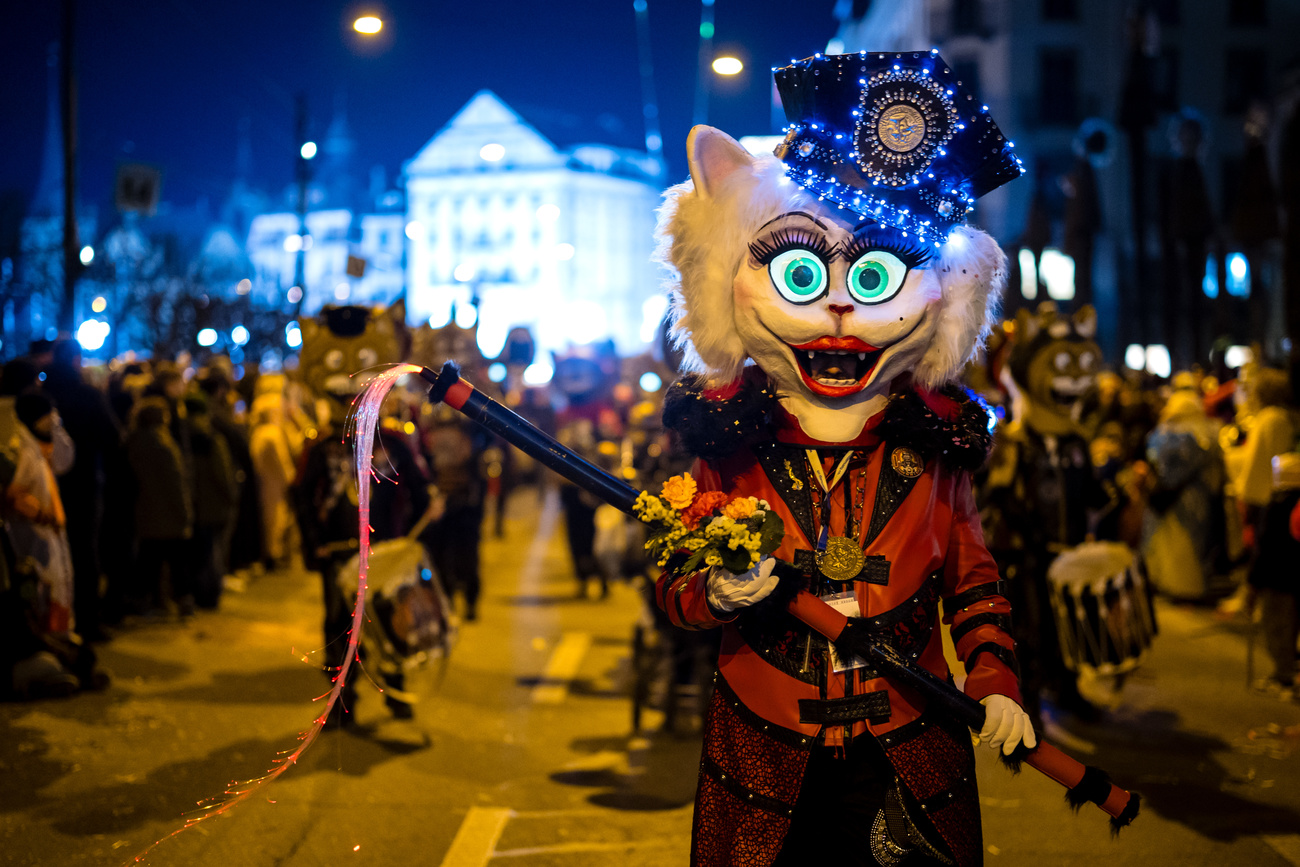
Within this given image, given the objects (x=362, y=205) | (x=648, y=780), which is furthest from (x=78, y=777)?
(x=362, y=205)

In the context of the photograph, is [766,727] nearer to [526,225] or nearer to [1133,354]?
[1133,354]

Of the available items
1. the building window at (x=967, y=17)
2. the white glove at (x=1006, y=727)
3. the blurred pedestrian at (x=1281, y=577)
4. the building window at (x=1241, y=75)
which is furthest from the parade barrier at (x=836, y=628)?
→ the building window at (x=1241, y=75)

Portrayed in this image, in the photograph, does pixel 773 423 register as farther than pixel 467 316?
No

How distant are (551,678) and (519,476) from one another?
12.4m

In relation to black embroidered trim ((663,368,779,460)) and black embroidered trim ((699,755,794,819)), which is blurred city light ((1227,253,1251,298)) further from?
black embroidered trim ((699,755,794,819))

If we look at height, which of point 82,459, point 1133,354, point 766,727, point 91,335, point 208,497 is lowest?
point 208,497

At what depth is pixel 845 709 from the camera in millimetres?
3035

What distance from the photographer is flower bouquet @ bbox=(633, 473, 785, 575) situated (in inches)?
111

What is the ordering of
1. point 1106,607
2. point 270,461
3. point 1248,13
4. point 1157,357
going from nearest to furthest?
1. point 1106,607
2. point 270,461
3. point 1157,357
4. point 1248,13

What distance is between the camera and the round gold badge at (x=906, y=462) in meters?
3.23

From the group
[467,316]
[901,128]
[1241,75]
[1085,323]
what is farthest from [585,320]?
[901,128]

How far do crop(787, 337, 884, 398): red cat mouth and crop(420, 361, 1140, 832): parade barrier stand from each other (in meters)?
0.58

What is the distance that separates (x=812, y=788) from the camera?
3092 millimetres

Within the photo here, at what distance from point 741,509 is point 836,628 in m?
0.40
